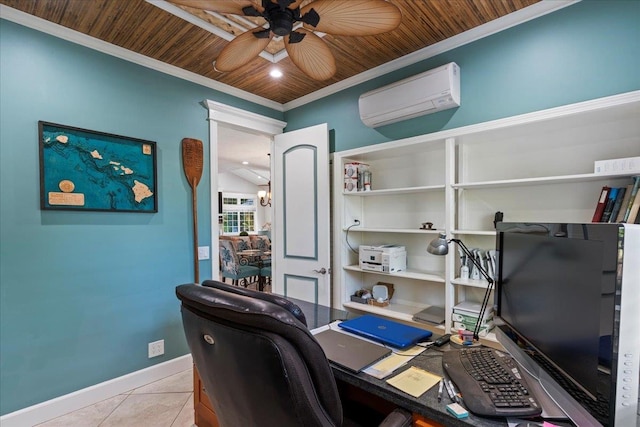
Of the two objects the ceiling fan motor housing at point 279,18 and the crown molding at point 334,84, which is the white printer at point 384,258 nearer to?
the crown molding at point 334,84

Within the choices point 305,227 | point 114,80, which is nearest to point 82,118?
point 114,80

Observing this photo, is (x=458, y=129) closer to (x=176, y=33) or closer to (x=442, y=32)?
(x=442, y=32)

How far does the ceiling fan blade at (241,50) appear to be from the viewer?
1.53 metres

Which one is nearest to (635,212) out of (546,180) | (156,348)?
(546,180)

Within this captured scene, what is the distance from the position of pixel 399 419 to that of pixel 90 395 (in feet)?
7.71

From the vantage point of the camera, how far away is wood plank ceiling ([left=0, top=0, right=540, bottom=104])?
6.20ft

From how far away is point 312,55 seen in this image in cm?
166

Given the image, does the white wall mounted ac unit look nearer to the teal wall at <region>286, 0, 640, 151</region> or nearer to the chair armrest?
the teal wall at <region>286, 0, 640, 151</region>

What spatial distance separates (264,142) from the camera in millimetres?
5293

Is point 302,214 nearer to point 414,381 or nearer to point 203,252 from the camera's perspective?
point 203,252

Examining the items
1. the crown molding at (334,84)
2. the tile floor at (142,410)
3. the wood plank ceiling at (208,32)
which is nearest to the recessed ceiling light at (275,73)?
the wood plank ceiling at (208,32)

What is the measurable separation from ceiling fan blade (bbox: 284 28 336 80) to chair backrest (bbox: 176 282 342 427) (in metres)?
1.32

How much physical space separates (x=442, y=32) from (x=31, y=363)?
3.57m

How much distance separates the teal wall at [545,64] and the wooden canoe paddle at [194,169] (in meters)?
1.80
